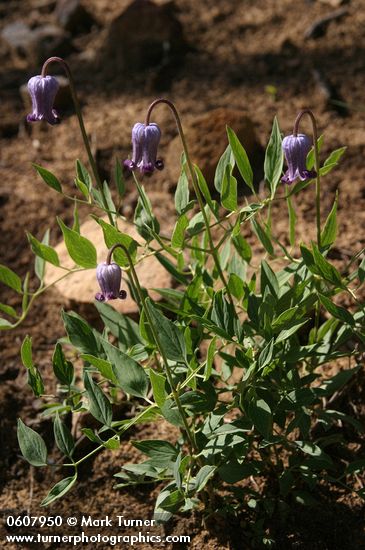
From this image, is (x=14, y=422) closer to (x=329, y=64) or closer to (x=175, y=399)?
(x=175, y=399)

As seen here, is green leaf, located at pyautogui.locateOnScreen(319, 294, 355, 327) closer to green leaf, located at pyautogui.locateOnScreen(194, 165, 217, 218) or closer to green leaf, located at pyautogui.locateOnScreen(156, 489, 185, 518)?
green leaf, located at pyautogui.locateOnScreen(194, 165, 217, 218)

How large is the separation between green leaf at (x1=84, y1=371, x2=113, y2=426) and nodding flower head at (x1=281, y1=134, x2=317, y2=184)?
0.73 metres

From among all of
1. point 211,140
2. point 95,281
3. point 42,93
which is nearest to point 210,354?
point 42,93

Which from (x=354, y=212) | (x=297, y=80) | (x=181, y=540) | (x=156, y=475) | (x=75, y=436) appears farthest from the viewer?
(x=297, y=80)

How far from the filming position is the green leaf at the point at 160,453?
2234 mm

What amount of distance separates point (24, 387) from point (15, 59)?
2.78 metres

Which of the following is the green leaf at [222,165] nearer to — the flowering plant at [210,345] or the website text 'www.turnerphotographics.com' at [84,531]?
the flowering plant at [210,345]

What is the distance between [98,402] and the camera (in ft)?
7.08

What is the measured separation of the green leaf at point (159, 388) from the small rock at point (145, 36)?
10.0 ft

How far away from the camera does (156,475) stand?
7.54 feet

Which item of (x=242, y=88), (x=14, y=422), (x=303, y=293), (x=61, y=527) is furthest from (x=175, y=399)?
(x=242, y=88)

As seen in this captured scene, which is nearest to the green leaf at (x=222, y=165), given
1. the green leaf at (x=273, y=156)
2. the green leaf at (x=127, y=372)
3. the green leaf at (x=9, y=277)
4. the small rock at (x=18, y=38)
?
the green leaf at (x=273, y=156)

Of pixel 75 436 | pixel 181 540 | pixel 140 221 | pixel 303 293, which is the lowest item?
pixel 181 540

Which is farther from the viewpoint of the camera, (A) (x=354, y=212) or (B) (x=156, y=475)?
(A) (x=354, y=212)
